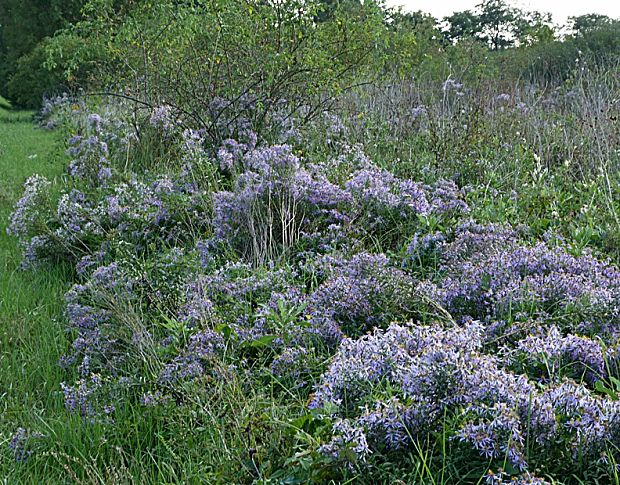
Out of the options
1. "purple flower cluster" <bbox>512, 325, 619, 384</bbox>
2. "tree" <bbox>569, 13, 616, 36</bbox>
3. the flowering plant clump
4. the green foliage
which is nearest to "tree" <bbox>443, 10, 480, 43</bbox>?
"tree" <bbox>569, 13, 616, 36</bbox>

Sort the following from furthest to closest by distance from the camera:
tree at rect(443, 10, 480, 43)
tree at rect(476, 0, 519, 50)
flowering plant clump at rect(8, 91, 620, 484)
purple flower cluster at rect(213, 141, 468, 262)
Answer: tree at rect(443, 10, 480, 43)
tree at rect(476, 0, 519, 50)
purple flower cluster at rect(213, 141, 468, 262)
flowering plant clump at rect(8, 91, 620, 484)

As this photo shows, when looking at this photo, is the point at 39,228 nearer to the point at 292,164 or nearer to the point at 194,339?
the point at 292,164

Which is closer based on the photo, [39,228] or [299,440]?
[299,440]

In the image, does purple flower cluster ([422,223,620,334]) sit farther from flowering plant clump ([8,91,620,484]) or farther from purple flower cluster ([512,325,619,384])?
purple flower cluster ([512,325,619,384])

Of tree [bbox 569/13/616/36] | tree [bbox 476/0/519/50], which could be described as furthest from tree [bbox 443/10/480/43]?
tree [bbox 569/13/616/36]

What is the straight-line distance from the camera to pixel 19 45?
23922 millimetres

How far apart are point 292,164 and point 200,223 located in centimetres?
79

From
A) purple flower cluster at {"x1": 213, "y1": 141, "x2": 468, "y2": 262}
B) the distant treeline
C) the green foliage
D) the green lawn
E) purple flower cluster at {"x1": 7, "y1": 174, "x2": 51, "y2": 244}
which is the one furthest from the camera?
the green foliage

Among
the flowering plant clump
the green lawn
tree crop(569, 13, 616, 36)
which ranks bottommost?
the green lawn

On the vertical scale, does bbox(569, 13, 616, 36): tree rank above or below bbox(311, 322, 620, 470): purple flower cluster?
above

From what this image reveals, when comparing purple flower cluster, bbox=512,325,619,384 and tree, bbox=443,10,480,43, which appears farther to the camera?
tree, bbox=443,10,480,43

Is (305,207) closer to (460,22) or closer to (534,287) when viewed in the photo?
(534,287)

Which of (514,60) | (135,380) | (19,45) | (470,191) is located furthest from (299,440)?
(19,45)

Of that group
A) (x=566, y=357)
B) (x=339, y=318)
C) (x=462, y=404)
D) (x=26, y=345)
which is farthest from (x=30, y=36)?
(x=462, y=404)
